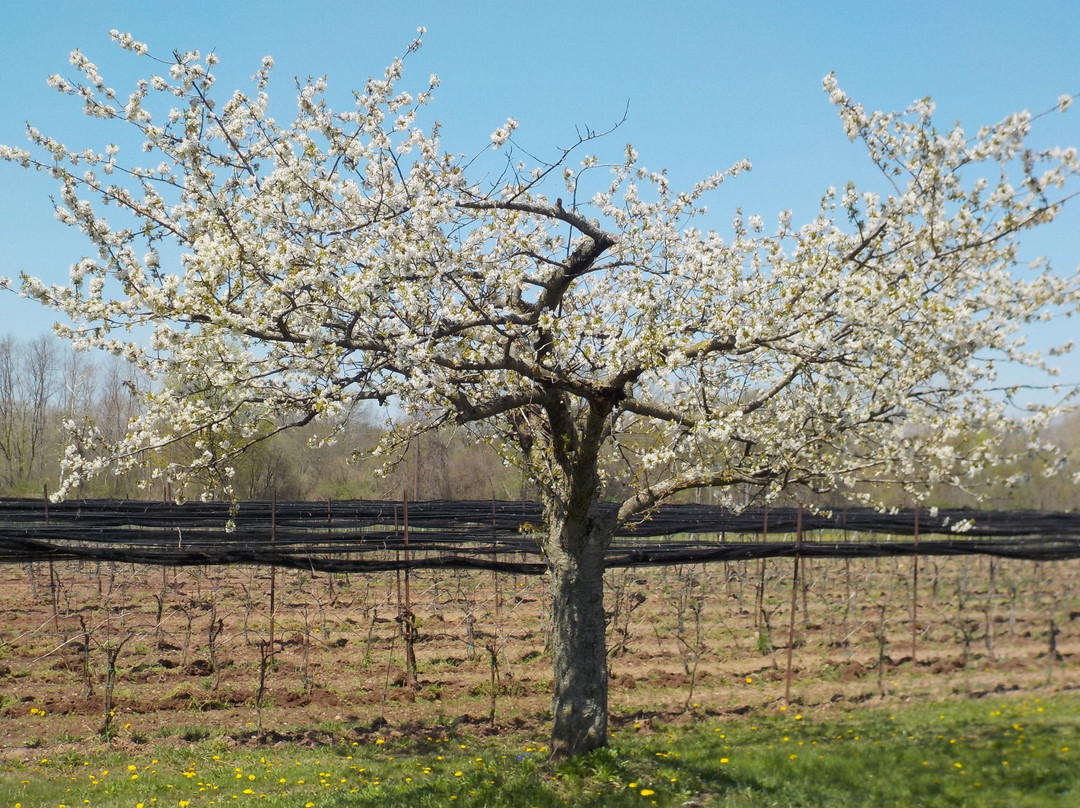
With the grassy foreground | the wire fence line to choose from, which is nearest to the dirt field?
the grassy foreground

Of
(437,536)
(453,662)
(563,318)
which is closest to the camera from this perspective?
(563,318)

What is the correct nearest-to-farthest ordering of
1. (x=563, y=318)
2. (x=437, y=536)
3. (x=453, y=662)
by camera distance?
(x=563, y=318)
(x=453, y=662)
(x=437, y=536)

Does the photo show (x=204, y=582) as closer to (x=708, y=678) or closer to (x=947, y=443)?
(x=708, y=678)

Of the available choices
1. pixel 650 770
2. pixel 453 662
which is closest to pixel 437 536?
pixel 453 662

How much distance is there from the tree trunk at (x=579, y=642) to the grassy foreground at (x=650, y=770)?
0.24 m

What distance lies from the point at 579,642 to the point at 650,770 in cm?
104

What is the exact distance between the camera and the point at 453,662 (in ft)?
36.7

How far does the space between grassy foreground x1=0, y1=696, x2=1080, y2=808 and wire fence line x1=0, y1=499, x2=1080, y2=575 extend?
1403mm

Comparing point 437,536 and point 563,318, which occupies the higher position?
point 563,318

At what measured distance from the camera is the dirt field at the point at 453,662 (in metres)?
7.97

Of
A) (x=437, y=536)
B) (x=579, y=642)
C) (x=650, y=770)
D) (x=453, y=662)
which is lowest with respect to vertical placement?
(x=453, y=662)

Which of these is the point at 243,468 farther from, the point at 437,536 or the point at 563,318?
the point at 563,318

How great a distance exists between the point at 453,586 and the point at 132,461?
34.7 ft

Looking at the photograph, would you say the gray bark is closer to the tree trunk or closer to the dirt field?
the tree trunk
